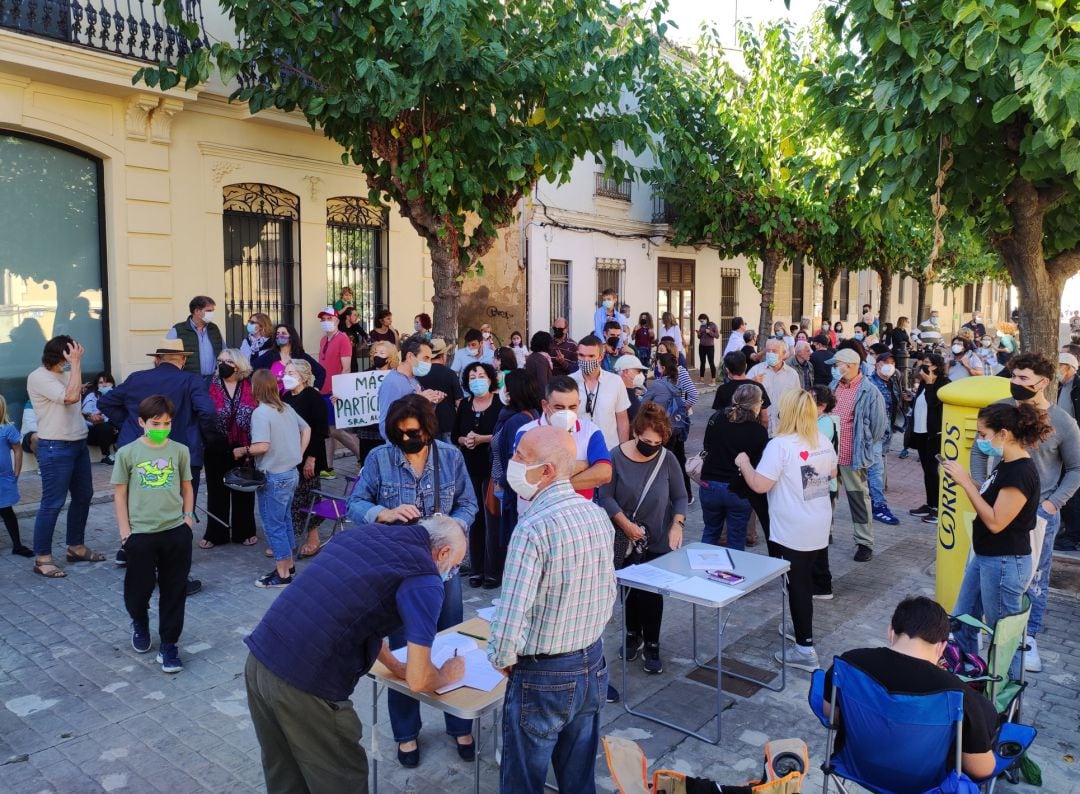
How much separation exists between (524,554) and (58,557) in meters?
5.96

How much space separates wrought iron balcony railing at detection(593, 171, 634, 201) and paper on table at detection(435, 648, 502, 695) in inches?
666

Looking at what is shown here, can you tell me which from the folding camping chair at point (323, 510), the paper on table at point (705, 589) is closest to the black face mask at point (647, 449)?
the paper on table at point (705, 589)

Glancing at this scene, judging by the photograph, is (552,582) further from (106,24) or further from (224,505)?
(106,24)

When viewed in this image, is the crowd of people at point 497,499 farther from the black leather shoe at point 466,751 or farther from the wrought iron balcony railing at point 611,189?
the wrought iron balcony railing at point 611,189

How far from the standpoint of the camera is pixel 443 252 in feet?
36.4

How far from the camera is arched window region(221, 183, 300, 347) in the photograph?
12484 mm

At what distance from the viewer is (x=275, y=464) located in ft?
22.0

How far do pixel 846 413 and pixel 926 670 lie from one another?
17.0 ft

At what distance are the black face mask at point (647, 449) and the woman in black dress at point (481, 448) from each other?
1781 millimetres

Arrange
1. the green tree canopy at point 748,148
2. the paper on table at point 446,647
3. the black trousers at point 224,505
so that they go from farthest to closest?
the green tree canopy at point 748,148 → the black trousers at point 224,505 → the paper on table at point 446,647

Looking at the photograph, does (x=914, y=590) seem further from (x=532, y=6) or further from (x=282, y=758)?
(x=532, y=6)

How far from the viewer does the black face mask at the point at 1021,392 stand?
547 cm

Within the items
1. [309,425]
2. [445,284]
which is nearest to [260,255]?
[445,284]

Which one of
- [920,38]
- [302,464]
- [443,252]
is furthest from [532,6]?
[302,464]
